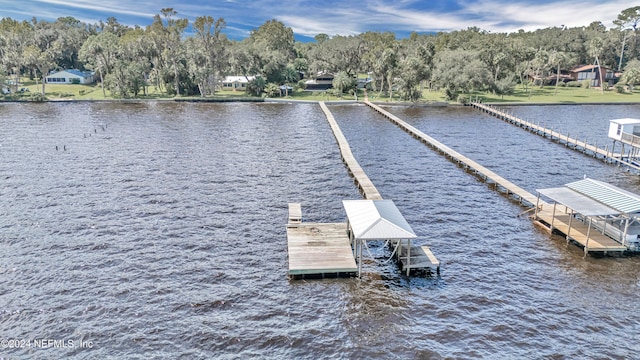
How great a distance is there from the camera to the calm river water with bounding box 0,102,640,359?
990 inches

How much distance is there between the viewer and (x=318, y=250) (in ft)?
109

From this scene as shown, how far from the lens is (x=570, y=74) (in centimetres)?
15288

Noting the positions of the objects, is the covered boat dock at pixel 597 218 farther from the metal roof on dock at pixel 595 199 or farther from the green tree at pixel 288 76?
the green tree at pixel 288 76

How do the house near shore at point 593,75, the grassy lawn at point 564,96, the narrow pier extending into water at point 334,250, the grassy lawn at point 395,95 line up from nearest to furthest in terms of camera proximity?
1. the narrow pier extending into water at point 334,250
2. the grassy lawn at point 564,96
3. the grassy lawn at point 395,95
4. the house near shore at point 593,75

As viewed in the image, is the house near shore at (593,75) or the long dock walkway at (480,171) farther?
the house near shore at (593,75)

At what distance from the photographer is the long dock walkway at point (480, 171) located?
4490cm

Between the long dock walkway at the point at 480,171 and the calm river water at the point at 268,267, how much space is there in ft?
4.89

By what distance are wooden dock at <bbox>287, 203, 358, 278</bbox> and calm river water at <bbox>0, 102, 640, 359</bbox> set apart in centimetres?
89

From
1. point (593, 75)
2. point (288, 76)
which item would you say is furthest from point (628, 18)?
point (288, 76)

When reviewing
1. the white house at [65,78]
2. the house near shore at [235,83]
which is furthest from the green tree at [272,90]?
the white house at [65,78]

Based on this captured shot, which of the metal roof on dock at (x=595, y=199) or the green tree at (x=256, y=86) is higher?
the green tree at (x=256, y=86)

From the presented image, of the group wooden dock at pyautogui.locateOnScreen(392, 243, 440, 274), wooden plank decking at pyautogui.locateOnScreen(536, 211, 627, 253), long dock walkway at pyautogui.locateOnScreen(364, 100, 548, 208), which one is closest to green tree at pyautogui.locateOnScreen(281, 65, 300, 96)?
long dock walkway at pyautogui.locateOnScreen(364, 100, 548, 208)

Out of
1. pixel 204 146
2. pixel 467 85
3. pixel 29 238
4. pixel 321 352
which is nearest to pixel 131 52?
pixel 204 146

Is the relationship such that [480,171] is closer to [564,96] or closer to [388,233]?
[388,233]
